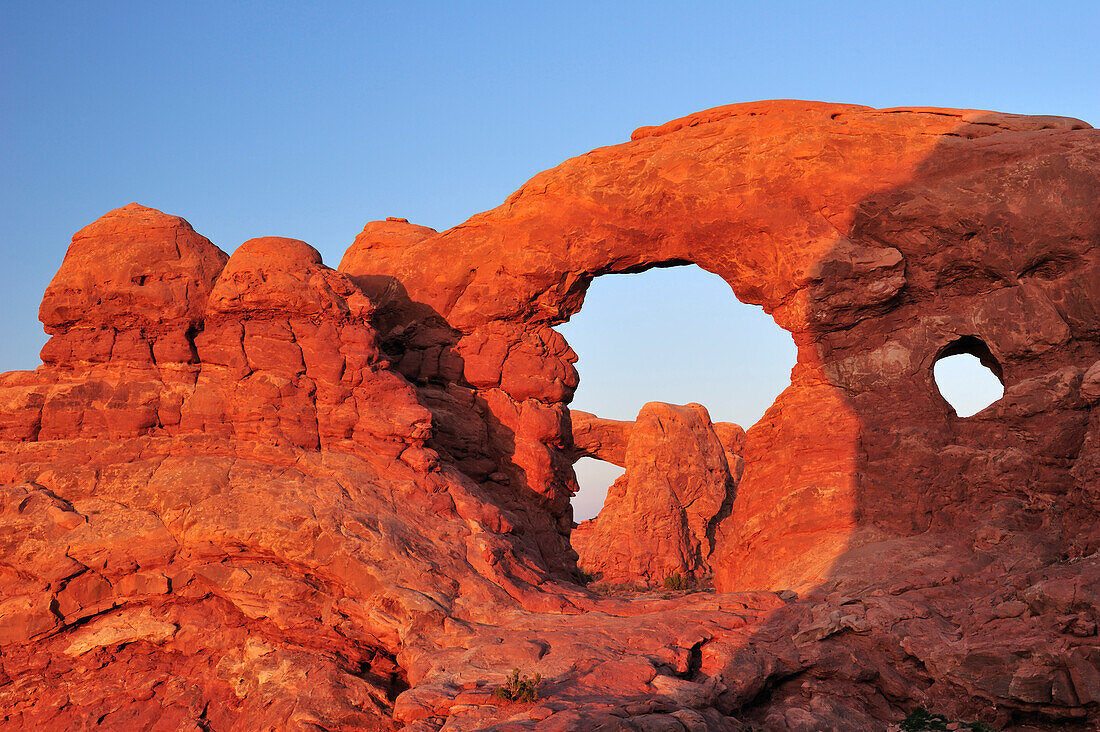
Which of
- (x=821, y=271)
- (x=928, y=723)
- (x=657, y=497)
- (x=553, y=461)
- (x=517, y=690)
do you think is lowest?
(x=928, y=723)

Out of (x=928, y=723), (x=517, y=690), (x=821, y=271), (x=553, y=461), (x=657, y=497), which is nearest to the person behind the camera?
(x=517, y=690)

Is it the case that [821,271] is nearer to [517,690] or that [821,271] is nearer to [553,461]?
[553,461]

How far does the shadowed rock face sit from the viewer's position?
12.8 m

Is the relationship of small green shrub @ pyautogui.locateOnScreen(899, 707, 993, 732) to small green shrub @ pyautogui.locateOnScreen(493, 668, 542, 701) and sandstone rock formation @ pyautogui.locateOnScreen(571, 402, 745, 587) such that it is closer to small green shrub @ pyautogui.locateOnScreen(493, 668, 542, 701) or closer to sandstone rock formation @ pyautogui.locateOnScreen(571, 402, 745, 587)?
small green shrub @ pyautogui.locateOnScreen(493, 668, 542, 701)

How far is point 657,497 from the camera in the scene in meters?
33.1

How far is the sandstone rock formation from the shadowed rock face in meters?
13.7

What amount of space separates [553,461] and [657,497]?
14884 millimetres

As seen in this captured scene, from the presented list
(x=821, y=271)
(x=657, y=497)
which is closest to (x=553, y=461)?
(x=821, y=271)

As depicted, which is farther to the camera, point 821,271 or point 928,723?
point 821,271

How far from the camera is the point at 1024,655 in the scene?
12.2 meters

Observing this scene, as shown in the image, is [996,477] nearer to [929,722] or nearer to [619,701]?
[929,722]

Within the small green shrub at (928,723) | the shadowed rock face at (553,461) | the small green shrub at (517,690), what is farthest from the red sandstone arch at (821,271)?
the small green shrub at (517,690)

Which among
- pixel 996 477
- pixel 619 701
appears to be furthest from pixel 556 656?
pixel 996 477

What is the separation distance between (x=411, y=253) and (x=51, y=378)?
23.6 feet
